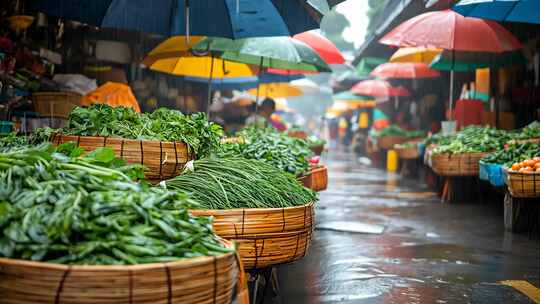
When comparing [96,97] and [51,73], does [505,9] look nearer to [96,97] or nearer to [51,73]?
[96,97]

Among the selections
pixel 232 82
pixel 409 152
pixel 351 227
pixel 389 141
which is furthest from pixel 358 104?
pixel 351 227

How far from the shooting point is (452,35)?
10.0 metres

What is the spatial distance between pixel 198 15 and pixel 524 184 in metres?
4.20

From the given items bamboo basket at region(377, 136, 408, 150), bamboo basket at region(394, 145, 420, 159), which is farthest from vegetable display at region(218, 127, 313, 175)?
bamboo basket at region(377, 136, 408, 150)

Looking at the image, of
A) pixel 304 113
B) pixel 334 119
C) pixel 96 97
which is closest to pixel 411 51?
pixel 96 97

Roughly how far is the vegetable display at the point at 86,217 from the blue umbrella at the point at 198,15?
371 cm

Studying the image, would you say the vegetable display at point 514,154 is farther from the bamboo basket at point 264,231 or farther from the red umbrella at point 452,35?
the bamboo basket at point 264,231

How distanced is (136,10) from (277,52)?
91.4 inches

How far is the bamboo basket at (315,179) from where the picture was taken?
21.4ft

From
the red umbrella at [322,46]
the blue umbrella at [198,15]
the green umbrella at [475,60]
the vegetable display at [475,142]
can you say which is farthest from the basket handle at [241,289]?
the green umbrella at [475,60]

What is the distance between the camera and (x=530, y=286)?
5.34 meters

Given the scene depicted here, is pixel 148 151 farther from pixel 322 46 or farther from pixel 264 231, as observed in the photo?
pixel 322 46

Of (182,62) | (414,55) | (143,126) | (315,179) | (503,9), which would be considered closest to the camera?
(143,126)

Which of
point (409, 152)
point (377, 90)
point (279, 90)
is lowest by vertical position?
point (409, 152)
